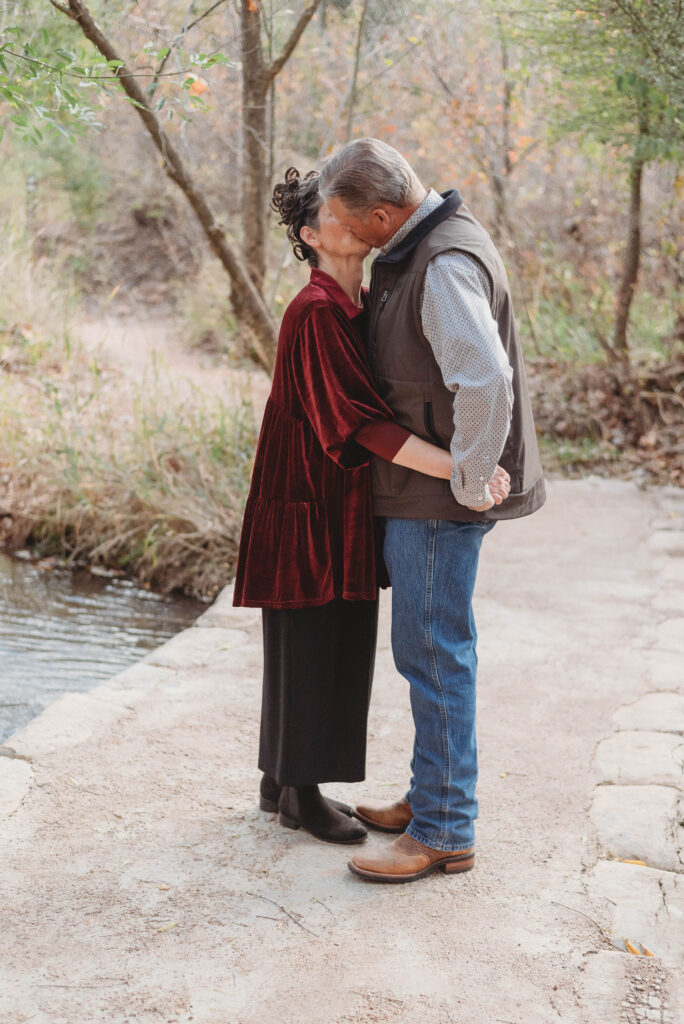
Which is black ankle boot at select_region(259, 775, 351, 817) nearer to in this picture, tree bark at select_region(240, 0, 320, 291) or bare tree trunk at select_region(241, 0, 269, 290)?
tree bark at select_region(240, 0, 320, 291)

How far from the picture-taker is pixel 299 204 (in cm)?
224

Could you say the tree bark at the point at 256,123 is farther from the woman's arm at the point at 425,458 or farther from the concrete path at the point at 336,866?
the woman's arm at the point at 425,458

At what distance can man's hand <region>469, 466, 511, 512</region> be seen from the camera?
2111mm

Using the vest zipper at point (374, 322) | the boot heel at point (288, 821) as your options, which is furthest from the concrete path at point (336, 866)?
the vest zipper at point (374, 322)

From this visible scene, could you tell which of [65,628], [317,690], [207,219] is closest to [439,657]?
[317,690]

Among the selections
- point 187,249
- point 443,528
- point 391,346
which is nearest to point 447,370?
point 391,346

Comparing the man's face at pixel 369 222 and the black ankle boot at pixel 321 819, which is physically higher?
the man's face at pixel 369 222

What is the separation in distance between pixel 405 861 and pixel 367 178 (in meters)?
1.60

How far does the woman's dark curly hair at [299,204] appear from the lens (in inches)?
87.4

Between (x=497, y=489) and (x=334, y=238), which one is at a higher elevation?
(x=334, y=238)

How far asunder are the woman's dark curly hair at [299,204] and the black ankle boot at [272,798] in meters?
1.40

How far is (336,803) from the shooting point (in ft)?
8.81

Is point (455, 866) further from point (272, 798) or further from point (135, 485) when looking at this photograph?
point (135, 485)

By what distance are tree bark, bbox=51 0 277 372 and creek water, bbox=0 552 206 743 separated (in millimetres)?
1541
